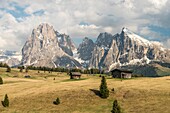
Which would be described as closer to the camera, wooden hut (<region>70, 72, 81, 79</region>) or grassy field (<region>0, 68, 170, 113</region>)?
grassy field (<region>0, 68, 170, 113</region>)

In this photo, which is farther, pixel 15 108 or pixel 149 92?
pixel 149 92

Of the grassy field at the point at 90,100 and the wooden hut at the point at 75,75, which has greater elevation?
the wooden hut at the point at 75,75

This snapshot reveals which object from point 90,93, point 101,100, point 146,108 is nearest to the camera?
point 146,108

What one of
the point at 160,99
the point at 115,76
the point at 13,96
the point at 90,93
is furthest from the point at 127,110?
the point at 115,76

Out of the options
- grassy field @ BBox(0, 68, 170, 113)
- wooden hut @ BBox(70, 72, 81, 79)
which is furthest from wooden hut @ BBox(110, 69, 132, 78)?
grassy field @ BBox(0, 68, 170, 113)

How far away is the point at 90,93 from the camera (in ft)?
322

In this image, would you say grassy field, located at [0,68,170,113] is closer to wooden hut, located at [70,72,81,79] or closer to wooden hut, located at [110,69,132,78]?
wooden hut, located at [110,69,132,78]

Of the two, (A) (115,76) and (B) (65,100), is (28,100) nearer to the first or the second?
(B) (65,100)

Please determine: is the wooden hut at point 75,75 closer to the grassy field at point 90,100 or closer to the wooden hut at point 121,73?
the wooden hut at point 121,73

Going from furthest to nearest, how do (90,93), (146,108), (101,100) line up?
(90,93) → (101,100) → (146,108)

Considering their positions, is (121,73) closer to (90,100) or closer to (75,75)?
(75,75)

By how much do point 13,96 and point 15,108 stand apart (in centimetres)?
1478

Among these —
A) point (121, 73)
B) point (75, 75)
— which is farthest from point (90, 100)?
point (75, 75)

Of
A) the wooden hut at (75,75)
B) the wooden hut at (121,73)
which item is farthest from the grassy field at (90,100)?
the wooden hut at (75,75)
